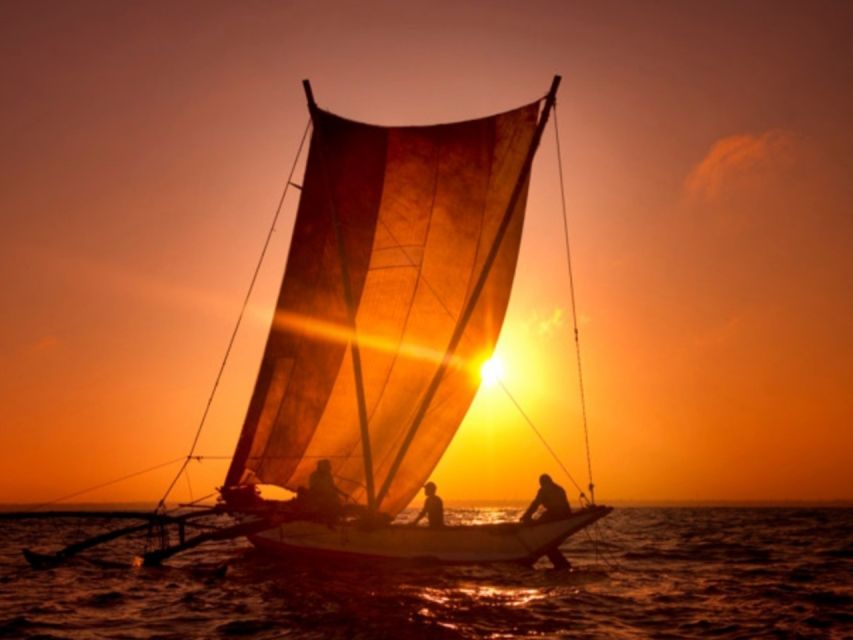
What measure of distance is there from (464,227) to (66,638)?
15.1 m

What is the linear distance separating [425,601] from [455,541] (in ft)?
15.1

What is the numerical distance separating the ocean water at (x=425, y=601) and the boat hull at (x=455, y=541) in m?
0.45

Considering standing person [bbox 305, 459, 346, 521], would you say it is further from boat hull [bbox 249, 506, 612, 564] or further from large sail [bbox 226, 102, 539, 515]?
large sail [bbox 226, 102, 539, 515]

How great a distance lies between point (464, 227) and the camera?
70.4 ft

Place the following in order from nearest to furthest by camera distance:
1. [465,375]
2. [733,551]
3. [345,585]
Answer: [345,585]
[465,375]
[733,551]

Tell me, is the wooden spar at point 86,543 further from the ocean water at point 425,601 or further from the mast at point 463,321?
the mast at point 463,321

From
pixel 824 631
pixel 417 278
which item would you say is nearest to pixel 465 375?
pixel 417 278

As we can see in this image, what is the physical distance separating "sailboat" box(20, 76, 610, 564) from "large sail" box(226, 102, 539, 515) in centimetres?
4

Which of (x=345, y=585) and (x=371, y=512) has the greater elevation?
(x=371, y=512)

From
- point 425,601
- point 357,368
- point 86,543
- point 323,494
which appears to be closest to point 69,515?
point 86,543

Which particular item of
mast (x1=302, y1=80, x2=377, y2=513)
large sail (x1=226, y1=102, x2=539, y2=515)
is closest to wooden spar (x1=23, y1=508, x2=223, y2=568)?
large sail (x1=226, y1=102, x2=539, y2=515)

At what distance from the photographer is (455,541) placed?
62.6ft

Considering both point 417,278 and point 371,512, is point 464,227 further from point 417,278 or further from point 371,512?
point 371,512

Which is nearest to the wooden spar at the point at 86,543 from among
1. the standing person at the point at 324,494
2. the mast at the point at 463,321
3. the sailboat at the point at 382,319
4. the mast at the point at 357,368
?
the sailboat at the point at 382,319
